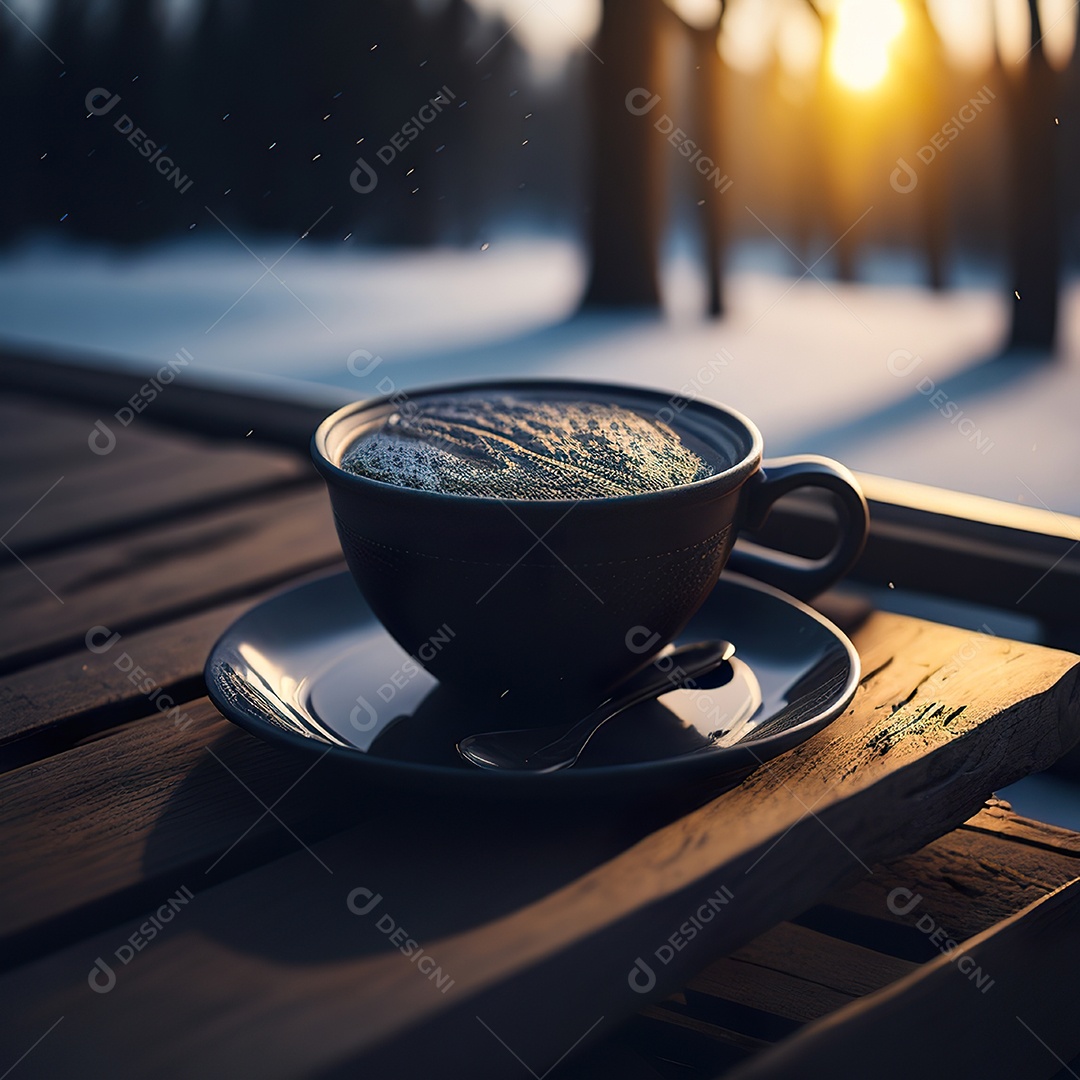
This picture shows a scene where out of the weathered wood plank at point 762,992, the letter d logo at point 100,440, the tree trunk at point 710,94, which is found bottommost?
the weathered wood plank at point 762,992

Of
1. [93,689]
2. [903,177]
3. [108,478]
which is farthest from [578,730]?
[903,177]

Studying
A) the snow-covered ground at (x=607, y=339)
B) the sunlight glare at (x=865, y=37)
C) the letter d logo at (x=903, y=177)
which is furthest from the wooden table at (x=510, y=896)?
the letter d logo at (x=903, y=177)

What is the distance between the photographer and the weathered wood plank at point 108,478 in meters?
0.96

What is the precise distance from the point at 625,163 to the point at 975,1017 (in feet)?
7.57

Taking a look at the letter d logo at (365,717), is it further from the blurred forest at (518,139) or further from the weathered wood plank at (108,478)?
the blurred forest at (518,139)

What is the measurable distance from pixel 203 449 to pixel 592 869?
0.86 m

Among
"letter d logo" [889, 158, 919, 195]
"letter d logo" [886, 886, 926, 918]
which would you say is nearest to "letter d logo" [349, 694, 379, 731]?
"letter d logo" [886, 886, 926, 918]

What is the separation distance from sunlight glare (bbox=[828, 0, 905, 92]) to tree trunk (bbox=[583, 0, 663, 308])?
0.58m

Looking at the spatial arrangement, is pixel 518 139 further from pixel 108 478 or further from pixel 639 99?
pixel 108 478

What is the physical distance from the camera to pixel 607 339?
8.07 ft

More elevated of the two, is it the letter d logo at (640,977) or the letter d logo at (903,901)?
the letter d logo at (640,977)

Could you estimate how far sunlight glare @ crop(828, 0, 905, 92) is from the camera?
1.78m

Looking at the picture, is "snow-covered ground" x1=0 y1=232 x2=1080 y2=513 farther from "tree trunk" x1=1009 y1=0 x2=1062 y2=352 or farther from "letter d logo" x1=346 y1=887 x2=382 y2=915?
"letter d logo" x1=346 y1=887 x2=382 y2=915

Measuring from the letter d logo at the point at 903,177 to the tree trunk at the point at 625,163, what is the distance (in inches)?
23.5
